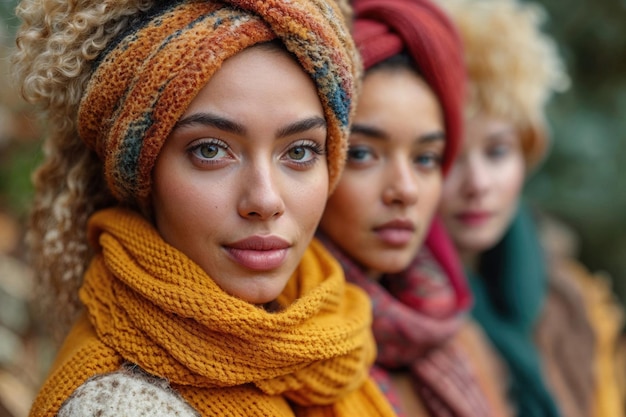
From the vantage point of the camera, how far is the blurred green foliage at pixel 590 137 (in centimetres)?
309

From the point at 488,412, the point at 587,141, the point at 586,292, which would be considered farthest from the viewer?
the point at 587,141

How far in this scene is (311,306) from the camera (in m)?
1.20

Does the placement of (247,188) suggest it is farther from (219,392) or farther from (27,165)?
(27,165)

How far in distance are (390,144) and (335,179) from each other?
0.76 feet

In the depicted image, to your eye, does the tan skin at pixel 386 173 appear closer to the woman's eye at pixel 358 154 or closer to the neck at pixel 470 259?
the woman's eye at pixel 358 154

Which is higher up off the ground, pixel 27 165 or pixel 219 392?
pixel 219 392

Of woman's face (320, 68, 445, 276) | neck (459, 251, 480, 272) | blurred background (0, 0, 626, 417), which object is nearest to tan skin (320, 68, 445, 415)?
woman's face (320, 68, 445, 276)

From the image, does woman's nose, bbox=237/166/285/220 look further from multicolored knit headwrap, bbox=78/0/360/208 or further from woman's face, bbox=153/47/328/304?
multicolored knit headwrap, bbox=78/0/360/208

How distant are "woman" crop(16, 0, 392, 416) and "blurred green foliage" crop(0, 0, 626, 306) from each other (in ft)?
6.48

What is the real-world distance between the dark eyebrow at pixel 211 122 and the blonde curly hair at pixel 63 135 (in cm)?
20

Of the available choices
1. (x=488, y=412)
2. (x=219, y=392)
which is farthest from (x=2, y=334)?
(x=488, y=412)

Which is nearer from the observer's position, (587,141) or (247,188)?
(247,188)

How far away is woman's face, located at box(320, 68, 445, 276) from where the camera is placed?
1.50 m

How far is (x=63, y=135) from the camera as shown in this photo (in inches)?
50.9
